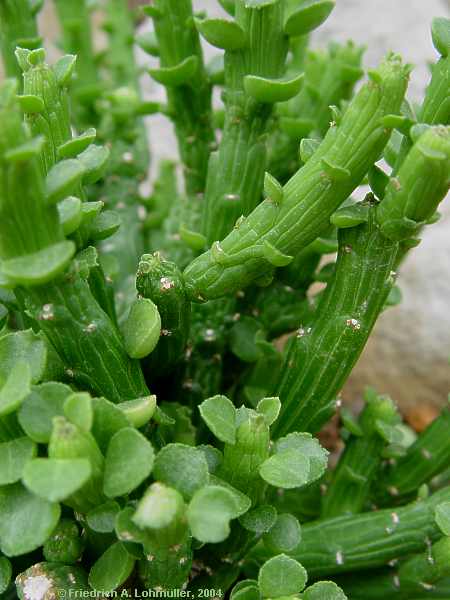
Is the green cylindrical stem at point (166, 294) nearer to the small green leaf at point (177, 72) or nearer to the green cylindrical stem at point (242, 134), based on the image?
the green cylindrical stem at point (242, 134)

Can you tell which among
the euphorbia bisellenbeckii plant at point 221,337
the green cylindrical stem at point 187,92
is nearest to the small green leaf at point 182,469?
the euphorbia bisellenbeckii plant at point 221,337

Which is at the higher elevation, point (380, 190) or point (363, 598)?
point (380, 190)

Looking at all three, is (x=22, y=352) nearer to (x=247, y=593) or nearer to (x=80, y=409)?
(x=80, y=409)

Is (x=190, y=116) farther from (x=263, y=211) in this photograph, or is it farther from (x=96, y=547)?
(x=96, y=547)

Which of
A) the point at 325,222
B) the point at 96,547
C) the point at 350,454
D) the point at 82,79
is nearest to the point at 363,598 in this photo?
the point at 350,454

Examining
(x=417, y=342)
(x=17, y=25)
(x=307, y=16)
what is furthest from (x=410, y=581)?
(x=17, y=25)

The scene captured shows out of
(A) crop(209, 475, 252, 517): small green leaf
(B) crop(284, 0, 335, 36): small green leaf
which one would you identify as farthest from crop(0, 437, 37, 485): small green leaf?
(B) crop(284, 0, 335, 36): small green leaf

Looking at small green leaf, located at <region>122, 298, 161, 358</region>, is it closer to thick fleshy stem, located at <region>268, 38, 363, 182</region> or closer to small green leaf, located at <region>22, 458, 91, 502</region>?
small green leaf, located at <region>22, 458, 91, 502</region>
